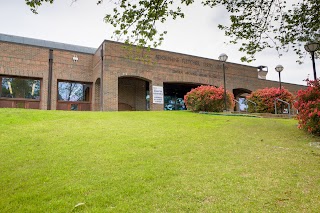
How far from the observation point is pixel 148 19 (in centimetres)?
546

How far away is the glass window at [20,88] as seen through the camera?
16.4 meters

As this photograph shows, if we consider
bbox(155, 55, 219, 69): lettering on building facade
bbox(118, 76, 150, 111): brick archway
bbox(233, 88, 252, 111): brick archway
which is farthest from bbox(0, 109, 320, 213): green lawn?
bbox(233, 88, 252, 111): brick archway

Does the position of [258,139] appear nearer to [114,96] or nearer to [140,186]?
[140,186]

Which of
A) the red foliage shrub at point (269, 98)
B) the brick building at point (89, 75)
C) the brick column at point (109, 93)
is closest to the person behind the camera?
the red foliage shrub at point (269, 98)

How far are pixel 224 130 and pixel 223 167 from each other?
376cm

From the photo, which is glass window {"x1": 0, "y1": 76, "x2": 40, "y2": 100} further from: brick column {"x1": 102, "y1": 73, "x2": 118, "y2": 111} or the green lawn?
the green lawn

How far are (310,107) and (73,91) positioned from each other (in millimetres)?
15540

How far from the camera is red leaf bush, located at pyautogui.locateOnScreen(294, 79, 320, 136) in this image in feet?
23.4

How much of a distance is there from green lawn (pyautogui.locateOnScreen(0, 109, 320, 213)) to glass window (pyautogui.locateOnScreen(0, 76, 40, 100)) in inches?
414

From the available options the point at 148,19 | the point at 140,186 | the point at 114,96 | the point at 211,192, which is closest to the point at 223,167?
the point at 211,192

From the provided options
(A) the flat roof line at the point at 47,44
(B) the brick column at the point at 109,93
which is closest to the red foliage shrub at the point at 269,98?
(B) the brick column at the point at 109,93

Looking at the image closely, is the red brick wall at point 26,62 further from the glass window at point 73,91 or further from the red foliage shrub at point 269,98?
the red foliage shrub at point 269,98

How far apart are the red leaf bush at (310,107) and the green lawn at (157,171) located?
0.33 m

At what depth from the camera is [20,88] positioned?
1673 cm
